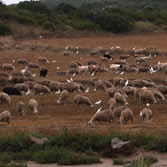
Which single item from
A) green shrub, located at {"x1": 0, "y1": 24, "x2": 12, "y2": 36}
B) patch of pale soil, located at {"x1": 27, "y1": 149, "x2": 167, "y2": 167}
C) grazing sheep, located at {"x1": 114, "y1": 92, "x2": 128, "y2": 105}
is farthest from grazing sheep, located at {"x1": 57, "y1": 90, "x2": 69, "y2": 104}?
green shrub, located at {"x1": 0, "y1": 24, "x2": 12, "y2": 36}

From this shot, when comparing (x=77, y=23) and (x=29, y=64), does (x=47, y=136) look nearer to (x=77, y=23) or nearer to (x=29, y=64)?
(x=29, y=64)

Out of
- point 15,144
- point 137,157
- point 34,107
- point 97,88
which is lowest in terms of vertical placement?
point 34,107

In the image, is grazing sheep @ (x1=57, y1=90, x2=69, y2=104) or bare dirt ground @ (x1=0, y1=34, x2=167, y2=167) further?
grazing sheep @ (x1=57, y1=90, x2=69, y2=104)

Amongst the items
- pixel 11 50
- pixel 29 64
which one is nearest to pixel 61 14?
pixel 11 50

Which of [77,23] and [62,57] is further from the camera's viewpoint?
[77,23]

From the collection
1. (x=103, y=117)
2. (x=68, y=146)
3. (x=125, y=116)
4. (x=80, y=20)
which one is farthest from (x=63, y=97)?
(x=80, y=20)

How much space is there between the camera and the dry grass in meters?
12.6

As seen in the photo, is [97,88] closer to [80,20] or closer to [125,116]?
[125,116]

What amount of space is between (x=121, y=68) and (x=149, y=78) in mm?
3434

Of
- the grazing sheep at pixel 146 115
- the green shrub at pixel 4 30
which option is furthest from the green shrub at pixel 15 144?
the green shrub at pixel 4 30

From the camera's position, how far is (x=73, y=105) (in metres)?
20.4

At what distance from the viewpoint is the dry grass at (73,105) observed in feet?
41.3

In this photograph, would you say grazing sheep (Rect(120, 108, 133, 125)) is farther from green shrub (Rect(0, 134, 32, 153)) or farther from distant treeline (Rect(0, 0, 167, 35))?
distant treeline (Rect(0, 0, 167, 35))

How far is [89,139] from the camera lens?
10539 millimetres
